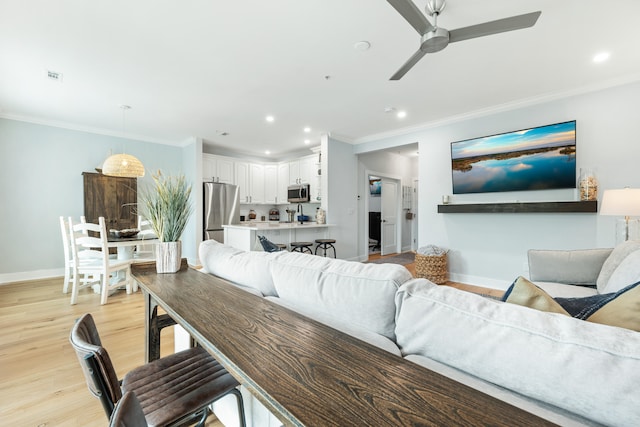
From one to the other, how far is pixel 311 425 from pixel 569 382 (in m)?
0.52

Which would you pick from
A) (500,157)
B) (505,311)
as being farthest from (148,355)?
(500,157)

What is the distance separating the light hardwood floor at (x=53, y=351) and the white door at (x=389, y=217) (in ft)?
16.8

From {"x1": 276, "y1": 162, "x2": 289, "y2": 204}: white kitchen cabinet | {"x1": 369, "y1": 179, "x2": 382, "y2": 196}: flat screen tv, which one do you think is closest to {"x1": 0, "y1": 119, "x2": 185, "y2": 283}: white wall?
{"x1": 276, "y1": 162, "x2": 289, "y2": 204}: white kitchen cabinet

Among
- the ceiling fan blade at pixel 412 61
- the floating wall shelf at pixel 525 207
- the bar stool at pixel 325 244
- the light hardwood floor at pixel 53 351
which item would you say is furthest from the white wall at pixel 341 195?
the ceiling fan blade at pixel 412 61

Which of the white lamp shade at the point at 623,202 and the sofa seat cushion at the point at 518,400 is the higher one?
the white lamp shade at the point at 623,202

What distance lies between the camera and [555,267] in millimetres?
2264

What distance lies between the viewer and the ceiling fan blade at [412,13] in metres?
1.58

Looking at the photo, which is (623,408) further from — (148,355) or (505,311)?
(148,355)

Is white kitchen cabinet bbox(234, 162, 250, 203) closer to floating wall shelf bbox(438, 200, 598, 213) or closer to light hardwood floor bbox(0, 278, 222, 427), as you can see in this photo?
light hardwood floor bbox(0, 278, 222, 427)

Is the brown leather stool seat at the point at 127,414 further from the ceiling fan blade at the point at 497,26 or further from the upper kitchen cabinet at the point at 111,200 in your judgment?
the upper kitchen cabinet at the point at 111,200

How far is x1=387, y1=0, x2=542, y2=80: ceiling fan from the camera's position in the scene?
5.38 feet

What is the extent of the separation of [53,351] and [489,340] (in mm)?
3102

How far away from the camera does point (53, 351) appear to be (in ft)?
7.12

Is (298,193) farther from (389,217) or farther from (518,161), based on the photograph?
(518,161)
